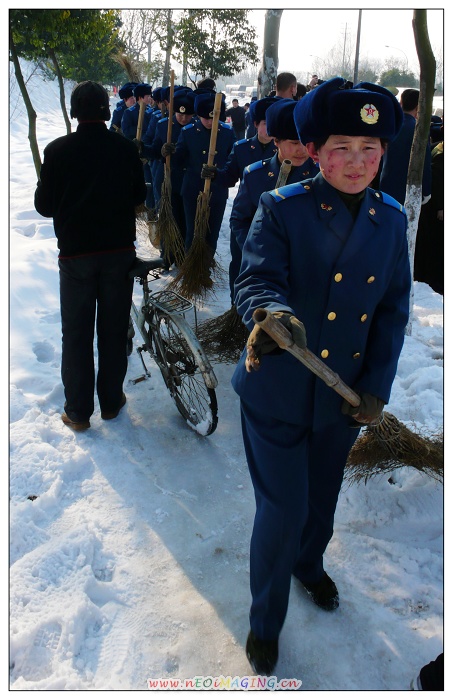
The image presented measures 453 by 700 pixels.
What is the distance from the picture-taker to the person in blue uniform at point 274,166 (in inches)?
133

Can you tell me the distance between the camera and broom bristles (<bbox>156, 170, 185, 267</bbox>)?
20.9ft

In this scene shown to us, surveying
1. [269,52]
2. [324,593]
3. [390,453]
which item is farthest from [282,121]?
[269,52]

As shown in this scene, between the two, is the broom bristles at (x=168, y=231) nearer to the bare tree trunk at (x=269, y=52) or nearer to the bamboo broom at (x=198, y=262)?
the bamboo broom at (x=198, y=262)

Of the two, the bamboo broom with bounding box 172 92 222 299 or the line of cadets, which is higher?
the line of cadets

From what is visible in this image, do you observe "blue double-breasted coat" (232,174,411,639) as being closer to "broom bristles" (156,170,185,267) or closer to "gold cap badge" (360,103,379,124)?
"gold cap badge" (360,103,379,124)

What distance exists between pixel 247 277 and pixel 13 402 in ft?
7.63

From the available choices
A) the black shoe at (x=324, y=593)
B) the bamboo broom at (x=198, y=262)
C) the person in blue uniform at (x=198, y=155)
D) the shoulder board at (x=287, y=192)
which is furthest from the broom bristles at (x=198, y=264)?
the shoulder board at (x=287, y=192)

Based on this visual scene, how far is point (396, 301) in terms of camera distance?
2.11m

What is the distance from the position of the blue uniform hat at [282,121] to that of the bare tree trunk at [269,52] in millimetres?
5572

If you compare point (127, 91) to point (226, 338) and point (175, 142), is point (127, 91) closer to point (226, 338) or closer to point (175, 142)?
point (175, 142)

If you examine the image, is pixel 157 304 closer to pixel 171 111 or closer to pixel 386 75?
pixel 171 111

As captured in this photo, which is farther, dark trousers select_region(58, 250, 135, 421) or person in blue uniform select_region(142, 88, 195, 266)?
person in blue uniform select_region(142, 88, 195, 266)

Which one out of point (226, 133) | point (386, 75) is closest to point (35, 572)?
point (226, 133)
